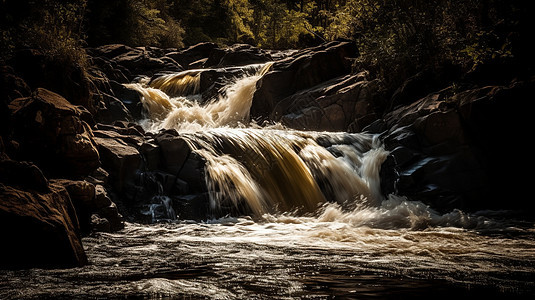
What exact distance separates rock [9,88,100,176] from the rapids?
1352 millimetres

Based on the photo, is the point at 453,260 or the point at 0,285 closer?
the point at 0,285

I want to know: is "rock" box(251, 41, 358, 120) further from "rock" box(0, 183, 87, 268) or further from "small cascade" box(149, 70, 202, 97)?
"rock" box(0, 183, 87, 268)

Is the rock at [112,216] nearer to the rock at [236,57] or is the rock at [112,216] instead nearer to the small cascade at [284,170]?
the small cascade at [284,170]

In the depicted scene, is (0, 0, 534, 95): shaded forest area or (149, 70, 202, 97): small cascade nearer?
(0, 0, 534, 95): shaded forest area

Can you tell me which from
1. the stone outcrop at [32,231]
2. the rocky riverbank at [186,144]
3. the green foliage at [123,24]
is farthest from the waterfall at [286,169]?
the green foliage at [123,24]

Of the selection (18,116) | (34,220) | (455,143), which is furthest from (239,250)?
(455,143)

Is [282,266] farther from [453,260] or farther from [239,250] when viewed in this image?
[453,260]

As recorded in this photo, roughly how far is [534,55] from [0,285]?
36.1ft

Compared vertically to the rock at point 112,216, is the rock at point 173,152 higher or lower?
higher

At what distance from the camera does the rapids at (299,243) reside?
3367 millimetres

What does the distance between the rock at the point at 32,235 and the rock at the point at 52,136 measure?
2194 mm

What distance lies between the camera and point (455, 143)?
9.74 metres

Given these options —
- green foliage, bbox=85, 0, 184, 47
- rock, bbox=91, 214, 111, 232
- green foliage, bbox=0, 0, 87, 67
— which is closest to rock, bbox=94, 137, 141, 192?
rock, bbox=91, 214, 111, 232

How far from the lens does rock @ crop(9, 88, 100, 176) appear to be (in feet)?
20.8
